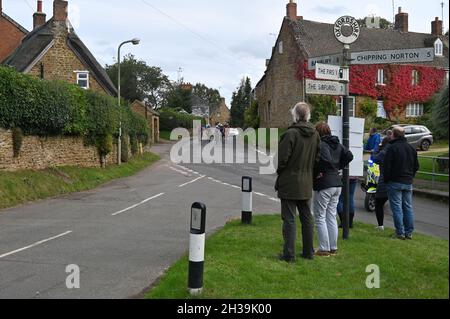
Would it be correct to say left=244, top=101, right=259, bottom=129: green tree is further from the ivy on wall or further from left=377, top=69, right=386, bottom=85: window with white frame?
left=377, top=69, right=386, bottom=85: window with white frame

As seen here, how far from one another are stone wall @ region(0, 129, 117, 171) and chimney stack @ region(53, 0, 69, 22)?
1552 cm

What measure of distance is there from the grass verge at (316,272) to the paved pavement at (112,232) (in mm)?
807

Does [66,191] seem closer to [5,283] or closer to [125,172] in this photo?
[125,172]

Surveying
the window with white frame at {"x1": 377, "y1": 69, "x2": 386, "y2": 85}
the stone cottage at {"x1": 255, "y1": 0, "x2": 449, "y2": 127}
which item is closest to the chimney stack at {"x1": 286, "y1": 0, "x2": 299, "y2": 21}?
the stone cottage at {"x1": 255, "y1": 0, "x2": 449, "y2": 127}

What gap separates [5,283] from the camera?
22.2ft

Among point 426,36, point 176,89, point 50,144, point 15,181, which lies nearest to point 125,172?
A: point 50,144

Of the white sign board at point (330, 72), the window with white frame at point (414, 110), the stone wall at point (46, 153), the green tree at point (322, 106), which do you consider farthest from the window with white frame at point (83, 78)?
the white sign board at point (330, 72)

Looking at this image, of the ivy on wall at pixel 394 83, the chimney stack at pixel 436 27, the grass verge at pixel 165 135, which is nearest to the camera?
the ivy on wall at pixel 394 83

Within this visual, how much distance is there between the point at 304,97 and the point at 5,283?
39136 mm

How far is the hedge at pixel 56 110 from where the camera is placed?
18172 millimetres

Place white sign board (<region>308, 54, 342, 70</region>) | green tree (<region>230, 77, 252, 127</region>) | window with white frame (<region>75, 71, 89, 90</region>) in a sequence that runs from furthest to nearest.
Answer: green tree (<region>230, 77, 252, 127</region>) → window with white frame (<region>75, 71, 89, 90</region>) → white sign board (<region>308, 54, 342, 70</region>)

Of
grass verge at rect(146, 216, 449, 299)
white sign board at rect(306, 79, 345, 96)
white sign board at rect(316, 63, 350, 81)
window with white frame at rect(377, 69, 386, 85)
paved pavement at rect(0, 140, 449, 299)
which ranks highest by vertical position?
window with white frame at rect(377, 69, 386, 85)

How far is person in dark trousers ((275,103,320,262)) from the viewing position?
22.7ft

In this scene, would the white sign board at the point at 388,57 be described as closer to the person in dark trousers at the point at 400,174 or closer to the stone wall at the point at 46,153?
the person in dark trousers at the point at 400,174
